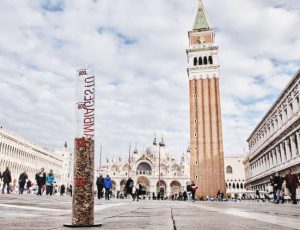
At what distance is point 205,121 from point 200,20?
18909 mm

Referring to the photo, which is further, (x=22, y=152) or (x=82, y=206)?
(x=22, y=152)

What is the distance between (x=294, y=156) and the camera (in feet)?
85.9

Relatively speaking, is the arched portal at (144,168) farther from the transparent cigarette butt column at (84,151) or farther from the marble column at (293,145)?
the transparent cigarette butt column at (84,151)

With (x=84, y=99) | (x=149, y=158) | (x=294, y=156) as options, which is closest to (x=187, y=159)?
(x=149, y=158)

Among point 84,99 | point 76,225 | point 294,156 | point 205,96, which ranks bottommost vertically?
point 76,225

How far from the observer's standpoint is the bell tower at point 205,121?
41.9 metres

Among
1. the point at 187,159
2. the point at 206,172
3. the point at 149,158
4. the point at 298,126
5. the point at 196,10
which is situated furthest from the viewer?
the point at 187,159

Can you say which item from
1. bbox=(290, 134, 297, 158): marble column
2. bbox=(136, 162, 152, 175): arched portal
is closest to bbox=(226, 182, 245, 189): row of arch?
bbox=(136, 162, 152, 175): arched portal

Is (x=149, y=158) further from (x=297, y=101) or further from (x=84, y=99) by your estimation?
(x=84, y=99)

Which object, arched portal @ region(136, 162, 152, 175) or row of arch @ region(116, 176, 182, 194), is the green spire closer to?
arched portal @ region(136, 162, 152, 175)

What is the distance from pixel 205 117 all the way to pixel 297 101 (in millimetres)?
18814

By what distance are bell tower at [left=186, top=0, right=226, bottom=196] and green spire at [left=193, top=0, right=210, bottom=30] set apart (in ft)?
13.3

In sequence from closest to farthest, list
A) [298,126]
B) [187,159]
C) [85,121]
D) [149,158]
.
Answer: [85,121]
[298,126]
[149,158]
[187,159]

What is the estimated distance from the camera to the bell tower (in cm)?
4188
